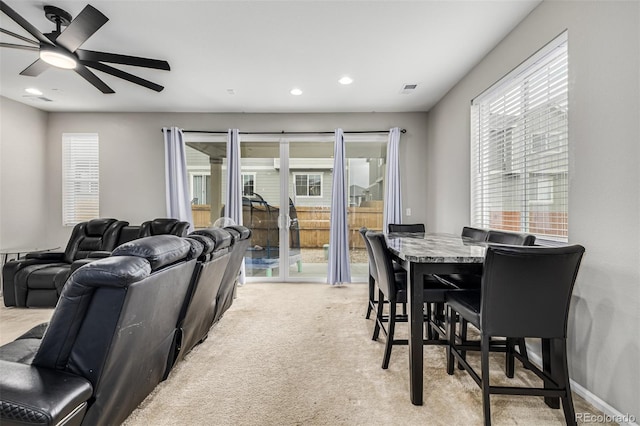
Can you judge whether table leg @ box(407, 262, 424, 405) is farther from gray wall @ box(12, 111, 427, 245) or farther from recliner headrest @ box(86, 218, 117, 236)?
recliner headrest @ box(86, 218, 117, 236)

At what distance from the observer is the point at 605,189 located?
5.49 ft

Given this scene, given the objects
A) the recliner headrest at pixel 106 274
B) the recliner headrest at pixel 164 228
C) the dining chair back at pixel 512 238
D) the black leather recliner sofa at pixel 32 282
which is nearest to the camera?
the recliner headrest at pixel 106 274

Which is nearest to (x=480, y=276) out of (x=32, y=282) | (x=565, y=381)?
(x=565, y=381)

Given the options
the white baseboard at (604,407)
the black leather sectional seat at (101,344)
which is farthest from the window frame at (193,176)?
the white baseboard at (604,407)

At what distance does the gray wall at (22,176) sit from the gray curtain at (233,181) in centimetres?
275

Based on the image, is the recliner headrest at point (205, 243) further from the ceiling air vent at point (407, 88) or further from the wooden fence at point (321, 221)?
the ceiling air vent at point (407, 88)

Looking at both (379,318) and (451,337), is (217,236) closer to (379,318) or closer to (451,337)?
(379,318)

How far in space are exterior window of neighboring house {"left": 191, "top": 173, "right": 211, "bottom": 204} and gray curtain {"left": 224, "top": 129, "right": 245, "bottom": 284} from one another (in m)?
0.51

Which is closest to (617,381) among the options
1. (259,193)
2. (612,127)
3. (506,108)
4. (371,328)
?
(612,127)

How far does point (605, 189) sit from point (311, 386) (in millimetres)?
2115

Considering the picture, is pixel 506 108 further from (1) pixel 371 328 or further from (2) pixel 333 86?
(1) pixel 371 328

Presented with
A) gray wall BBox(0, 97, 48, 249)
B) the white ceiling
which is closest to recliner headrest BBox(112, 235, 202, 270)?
the white ceiling

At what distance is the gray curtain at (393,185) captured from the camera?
447 cm

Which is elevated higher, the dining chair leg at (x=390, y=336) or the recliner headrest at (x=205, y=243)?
the recliner headrest at (x=205, y=243)
